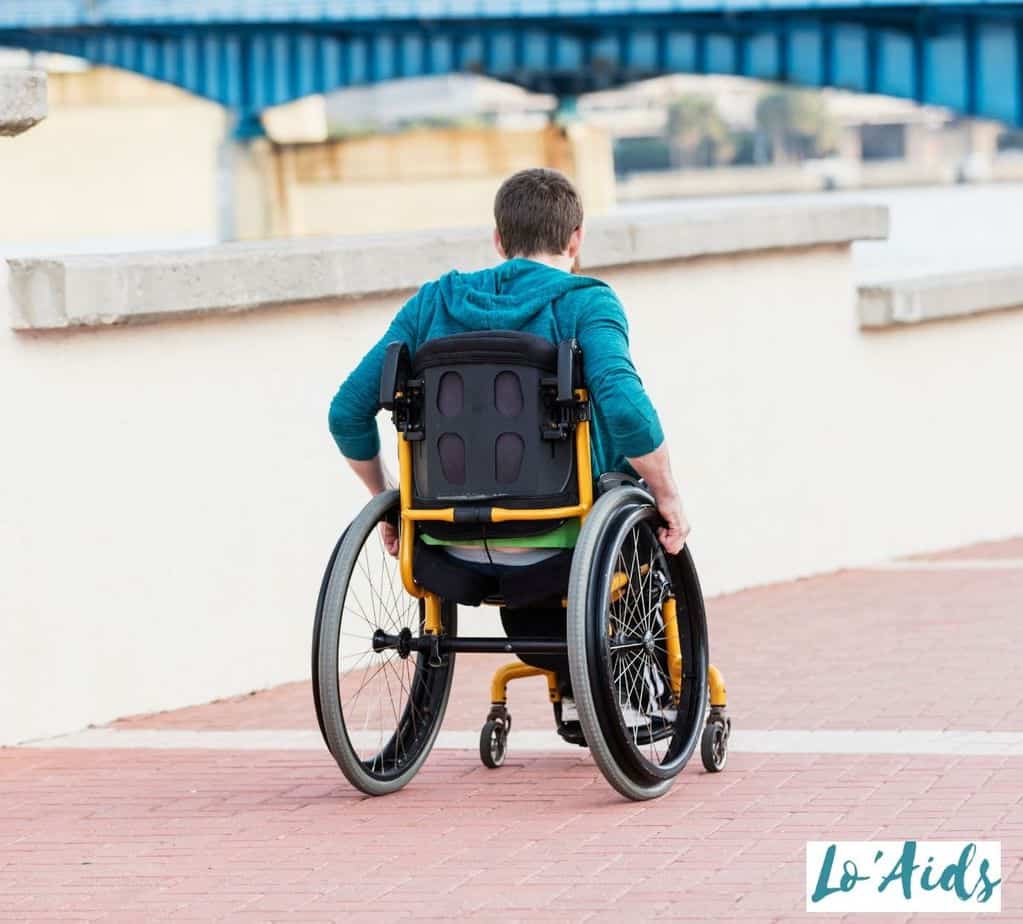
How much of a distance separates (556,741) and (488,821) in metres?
1.04

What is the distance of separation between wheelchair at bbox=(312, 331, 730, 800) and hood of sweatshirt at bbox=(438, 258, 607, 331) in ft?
0.38

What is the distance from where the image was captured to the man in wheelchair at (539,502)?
15.8 feet

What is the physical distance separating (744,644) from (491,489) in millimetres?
3172

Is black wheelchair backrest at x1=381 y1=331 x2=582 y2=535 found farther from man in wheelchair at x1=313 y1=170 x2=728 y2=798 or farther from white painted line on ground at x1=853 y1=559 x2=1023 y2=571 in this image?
white painted line on ground at x1=853 y1=559 x2=1023 y2=571

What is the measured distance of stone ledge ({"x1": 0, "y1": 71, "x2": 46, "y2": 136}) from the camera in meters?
5.99

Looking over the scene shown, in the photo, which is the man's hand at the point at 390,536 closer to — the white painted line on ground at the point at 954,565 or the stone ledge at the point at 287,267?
the stone ledge at the point at 287,267

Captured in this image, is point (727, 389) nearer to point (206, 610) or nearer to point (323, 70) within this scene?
point (206, 610)

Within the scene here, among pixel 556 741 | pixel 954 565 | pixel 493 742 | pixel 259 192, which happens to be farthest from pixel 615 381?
pixel 259 192

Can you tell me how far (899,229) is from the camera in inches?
1983

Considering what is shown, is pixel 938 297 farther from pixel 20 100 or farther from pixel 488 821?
pixel 488 821

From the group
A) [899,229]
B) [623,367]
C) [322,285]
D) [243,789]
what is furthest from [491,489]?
[899,229]

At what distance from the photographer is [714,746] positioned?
529cm

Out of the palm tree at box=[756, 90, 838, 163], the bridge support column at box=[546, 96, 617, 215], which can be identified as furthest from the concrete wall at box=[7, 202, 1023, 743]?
the palm tree at box=[756, 90, 838, 163]

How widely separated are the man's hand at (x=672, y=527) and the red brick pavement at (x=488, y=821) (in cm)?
59
